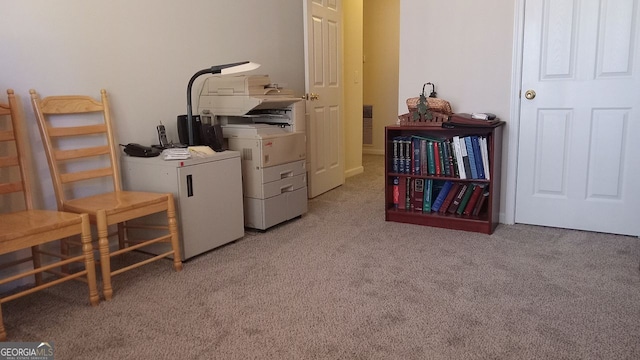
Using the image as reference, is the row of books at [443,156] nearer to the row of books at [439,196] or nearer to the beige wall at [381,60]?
the row of books at [439,196]

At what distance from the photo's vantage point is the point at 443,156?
11.0 ft

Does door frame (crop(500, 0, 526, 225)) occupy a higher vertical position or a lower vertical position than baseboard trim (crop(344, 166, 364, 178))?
higher

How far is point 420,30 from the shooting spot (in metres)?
3.55

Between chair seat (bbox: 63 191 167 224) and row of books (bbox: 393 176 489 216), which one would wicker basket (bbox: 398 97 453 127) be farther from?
chair seat (bbox: 63 191 167 224)

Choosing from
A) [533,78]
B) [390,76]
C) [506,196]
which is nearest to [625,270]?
[506,196]

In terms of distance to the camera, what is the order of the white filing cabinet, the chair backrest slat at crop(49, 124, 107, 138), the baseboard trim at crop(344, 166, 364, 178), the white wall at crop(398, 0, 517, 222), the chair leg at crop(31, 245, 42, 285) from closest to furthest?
the chair leg at crop(31, 245, 42, 285), the chair backrest slat at crop(49, 124, 107, 138), the white filing cabinet, the white wall at crop(398, 0, 517, 222), the baseboard trim at crop(344, 166, 364, 178)

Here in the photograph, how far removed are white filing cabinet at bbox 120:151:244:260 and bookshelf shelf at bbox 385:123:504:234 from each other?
115 centimetres

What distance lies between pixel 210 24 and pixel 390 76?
363cm

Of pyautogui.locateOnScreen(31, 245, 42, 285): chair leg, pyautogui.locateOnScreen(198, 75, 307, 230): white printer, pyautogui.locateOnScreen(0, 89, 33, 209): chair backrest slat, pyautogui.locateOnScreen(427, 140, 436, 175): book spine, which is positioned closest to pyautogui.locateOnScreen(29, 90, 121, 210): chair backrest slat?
pyautogui.locateOnScreen(0, 89, 33, 209): chair backrest slat

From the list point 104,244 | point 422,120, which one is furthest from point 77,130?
point 422,120

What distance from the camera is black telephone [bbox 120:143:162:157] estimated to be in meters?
2.84

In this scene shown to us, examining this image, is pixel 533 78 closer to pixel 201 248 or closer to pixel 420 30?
pixel 420 30

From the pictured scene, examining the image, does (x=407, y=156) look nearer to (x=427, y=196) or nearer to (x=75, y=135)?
(x=427, y=196)

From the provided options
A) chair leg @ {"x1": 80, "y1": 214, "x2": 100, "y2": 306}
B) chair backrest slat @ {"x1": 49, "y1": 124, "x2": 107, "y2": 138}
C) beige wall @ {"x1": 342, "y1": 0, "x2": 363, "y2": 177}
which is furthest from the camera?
beige wall @ {"x1": 342, "y1": 0, "x2": 363, "y2": 177}
